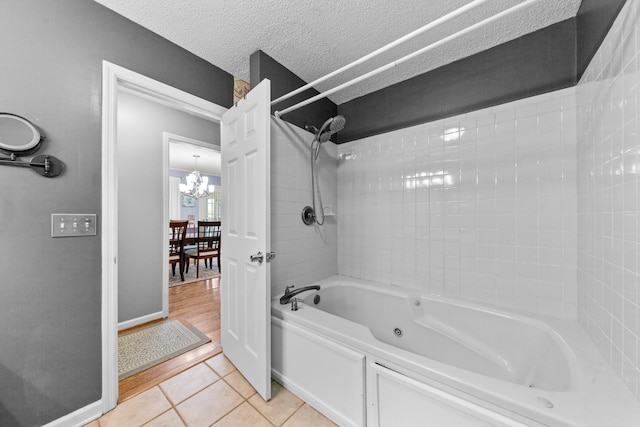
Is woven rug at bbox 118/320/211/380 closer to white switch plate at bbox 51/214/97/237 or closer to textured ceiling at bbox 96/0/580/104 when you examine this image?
white switch plate at bbox 51/214/97/237

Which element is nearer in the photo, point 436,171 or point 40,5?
Answer: point 40,5

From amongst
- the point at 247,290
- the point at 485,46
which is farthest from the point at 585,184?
the point at 247,290

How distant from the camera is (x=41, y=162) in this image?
114 centimetres

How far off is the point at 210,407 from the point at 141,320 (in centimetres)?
158

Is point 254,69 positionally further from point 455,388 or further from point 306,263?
point 455,388

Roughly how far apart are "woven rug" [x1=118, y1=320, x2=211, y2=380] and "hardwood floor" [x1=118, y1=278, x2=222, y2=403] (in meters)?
0.06

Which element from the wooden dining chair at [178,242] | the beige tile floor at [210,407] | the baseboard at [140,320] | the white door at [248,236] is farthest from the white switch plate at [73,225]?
the wooden dining chair at [178,242]

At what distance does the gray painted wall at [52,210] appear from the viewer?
3.55 ft

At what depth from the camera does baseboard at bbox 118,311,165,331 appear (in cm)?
225

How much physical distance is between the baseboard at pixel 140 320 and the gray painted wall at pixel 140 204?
28mm

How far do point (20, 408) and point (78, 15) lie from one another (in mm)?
2006

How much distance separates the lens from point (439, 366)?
96 centimetres

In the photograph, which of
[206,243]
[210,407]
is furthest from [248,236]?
[206,243]

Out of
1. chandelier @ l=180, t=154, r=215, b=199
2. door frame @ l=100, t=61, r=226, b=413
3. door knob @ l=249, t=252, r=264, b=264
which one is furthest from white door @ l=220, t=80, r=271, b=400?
chandelier @ l=180, t=154, r=215, b=199
